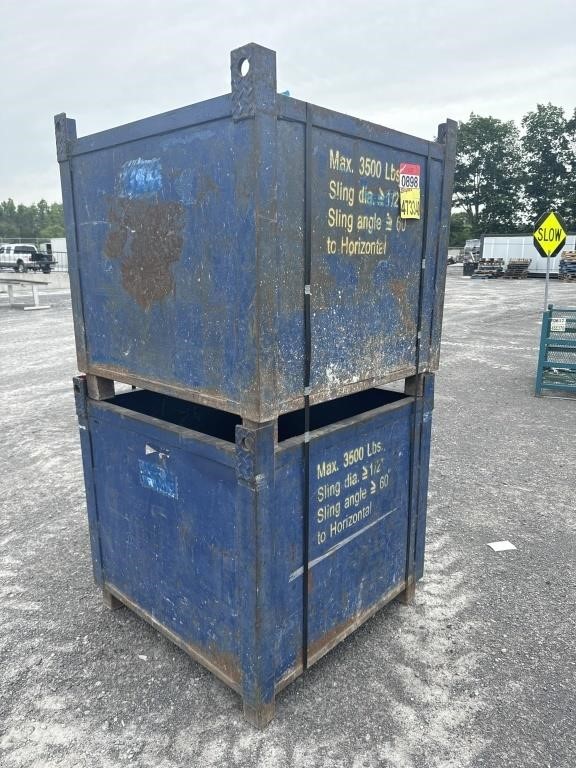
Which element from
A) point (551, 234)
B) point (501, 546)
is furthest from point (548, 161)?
point (501, 546)

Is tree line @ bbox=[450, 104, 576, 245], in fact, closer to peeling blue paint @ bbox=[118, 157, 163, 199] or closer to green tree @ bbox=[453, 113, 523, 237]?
green tree @ bbox=[453, 113, 523, 237]

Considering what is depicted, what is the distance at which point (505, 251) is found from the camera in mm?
33719

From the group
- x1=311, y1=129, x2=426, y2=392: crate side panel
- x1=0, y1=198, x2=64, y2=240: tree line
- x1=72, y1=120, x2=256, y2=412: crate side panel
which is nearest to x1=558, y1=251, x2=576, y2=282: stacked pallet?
x1=311, y1=129, x2=426, y2=392: crate side panel

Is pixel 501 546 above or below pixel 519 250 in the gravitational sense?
below

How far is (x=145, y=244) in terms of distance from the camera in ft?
7.69

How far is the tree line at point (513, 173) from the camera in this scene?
51.0 metres

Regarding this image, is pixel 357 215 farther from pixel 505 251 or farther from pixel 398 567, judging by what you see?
pixel 505 251

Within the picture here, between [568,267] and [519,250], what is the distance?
4.51 m

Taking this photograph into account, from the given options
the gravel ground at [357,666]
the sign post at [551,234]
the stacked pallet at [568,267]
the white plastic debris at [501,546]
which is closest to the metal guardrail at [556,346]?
the sign post at [551,234]

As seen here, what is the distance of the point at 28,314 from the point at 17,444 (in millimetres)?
13029

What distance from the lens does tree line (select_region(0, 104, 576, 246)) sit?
5103 cm

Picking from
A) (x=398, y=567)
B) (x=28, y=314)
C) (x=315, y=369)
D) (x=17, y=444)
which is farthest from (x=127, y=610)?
(x=28, y=314)

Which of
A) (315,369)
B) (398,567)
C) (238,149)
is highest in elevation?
(238,149)

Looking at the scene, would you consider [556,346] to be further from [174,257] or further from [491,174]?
[491,174]
